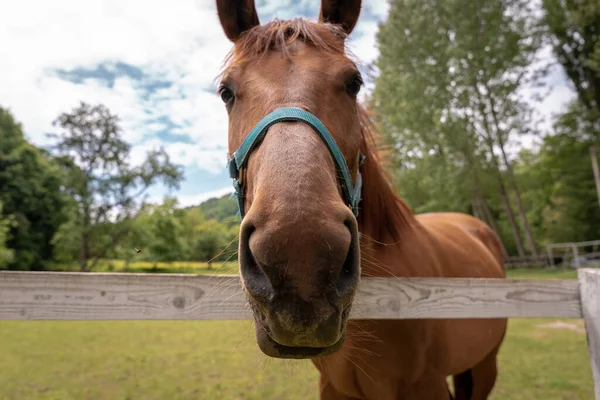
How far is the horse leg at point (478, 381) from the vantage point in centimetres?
363

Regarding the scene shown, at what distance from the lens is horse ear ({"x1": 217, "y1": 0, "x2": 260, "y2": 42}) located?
2.03 meters

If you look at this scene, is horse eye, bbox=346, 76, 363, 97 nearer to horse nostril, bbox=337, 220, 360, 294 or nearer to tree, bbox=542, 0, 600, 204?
horse nostril, bbox=337, 220, 360, 294

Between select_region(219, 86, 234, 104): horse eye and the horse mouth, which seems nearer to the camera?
the horse mouth

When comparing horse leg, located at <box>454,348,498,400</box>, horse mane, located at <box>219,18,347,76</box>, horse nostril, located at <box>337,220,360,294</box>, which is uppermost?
horse mane, located at <box>219,18,347,76</box>

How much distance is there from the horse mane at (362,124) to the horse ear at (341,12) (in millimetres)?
233

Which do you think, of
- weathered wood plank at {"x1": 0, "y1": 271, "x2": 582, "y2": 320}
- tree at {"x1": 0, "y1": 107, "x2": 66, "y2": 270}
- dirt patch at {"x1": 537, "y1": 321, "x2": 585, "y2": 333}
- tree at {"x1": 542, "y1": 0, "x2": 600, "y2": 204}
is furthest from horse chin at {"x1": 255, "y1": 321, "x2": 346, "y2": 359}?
tree at {"x1": 0, "y1": 107, "x2": 66, "y2": 270}

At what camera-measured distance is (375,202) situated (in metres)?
2.29

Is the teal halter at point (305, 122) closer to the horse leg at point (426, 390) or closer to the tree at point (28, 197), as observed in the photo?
the horse leg at point (426, 390)

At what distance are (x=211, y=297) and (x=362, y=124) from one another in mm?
1374

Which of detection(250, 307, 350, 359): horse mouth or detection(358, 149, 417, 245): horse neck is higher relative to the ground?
detection(358, 149, 417, 245): horse neck

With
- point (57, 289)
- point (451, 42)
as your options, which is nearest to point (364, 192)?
point (57, 289)

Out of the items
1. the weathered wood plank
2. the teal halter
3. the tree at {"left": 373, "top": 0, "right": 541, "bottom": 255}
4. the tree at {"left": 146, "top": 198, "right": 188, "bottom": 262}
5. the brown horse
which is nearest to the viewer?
the brown horse

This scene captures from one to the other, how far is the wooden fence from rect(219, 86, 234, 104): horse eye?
910 mm

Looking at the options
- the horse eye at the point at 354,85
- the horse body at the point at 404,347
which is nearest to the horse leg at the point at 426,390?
the horse body at the point at 404,347
